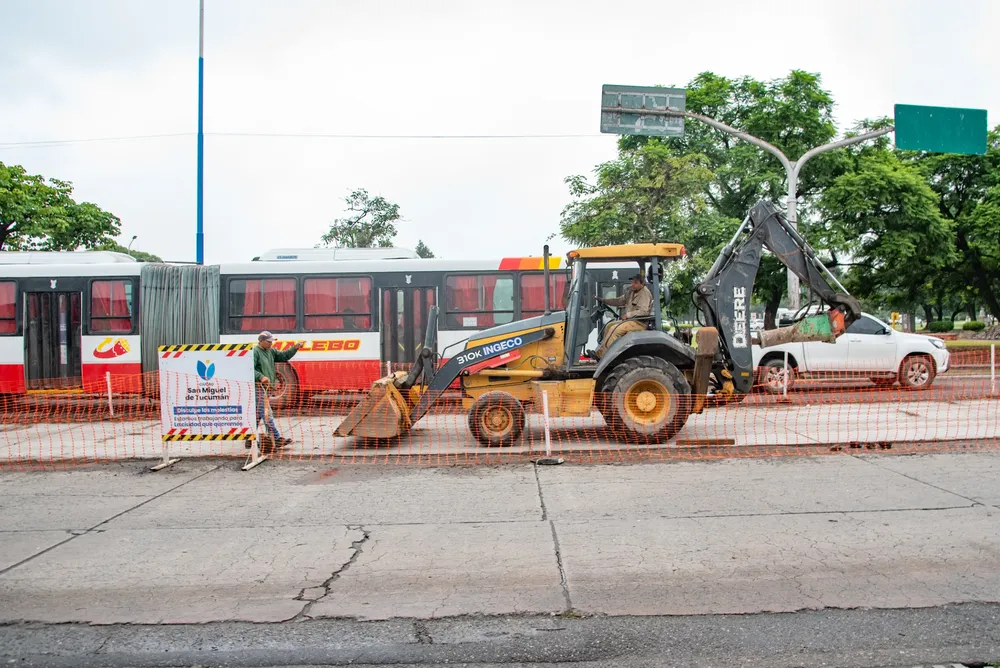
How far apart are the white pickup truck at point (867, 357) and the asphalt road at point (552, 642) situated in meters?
11.8

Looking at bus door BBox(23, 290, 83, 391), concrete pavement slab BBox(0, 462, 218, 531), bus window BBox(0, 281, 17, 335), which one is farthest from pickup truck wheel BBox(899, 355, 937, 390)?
bus window BBox(0, 281, 17, 335)

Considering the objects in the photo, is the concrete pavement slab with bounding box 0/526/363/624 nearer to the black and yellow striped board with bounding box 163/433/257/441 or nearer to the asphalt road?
the asphalt road

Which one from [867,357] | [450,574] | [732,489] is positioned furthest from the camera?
[867,357]

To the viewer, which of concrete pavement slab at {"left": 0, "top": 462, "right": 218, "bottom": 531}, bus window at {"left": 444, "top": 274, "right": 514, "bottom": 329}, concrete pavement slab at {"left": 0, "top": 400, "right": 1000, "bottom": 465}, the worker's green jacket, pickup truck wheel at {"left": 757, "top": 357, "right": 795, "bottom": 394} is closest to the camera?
concrete pavement slab at {"left": 0, "top": 462, "right": 218, "bottom": 531}

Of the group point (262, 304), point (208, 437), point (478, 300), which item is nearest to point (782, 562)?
point (208, 437)

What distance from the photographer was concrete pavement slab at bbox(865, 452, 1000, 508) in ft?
23.9

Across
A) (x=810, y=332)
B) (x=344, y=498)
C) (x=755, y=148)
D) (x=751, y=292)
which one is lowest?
(x=344, y=498)

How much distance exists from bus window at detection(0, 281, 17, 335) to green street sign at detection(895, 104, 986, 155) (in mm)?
19124

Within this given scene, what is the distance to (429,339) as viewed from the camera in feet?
37.3

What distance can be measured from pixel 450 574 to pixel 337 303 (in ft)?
37.8

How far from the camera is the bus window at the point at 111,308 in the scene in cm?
1617

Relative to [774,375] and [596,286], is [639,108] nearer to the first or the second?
[774,375]

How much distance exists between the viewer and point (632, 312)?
10484 mm

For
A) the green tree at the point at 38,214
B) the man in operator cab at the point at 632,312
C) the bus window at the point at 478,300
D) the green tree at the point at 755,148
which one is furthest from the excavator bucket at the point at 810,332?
the green tree at the point at 38,214
